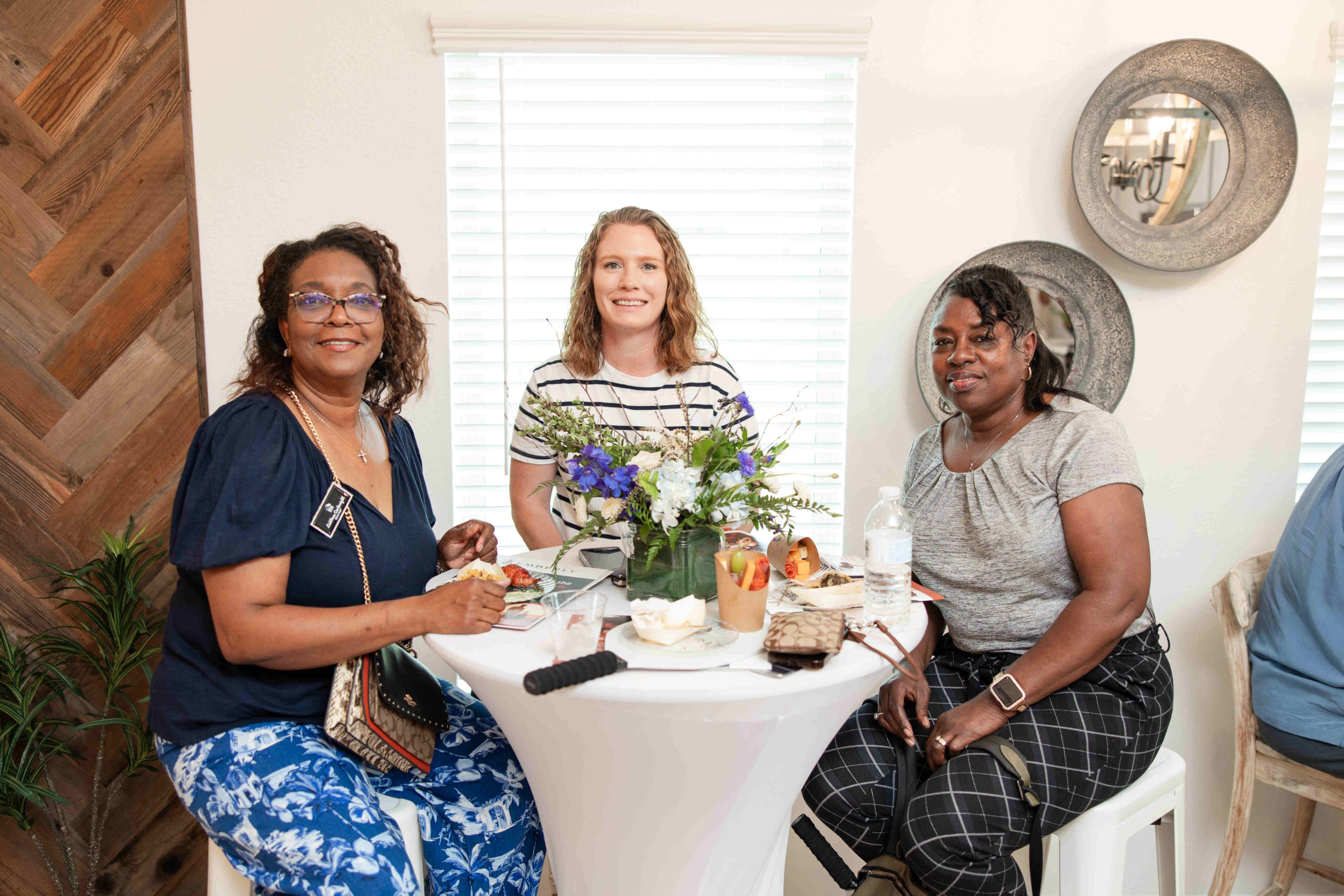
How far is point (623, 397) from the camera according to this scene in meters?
2.15

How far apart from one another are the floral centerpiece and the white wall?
116 centimetres

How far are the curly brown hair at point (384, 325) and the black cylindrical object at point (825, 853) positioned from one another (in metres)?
1.28

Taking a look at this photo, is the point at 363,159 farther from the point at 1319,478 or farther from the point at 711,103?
the point at 1319,478

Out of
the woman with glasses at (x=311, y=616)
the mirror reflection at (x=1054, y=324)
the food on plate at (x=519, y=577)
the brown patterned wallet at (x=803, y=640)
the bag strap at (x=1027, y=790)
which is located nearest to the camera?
the brown patterned wallet at (x=803, y=640)

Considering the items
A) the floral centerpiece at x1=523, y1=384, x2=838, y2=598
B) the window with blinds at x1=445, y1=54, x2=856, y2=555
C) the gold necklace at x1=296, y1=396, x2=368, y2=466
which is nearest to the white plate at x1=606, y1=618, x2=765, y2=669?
the floral centerpiece at x1=523, y1=384, x2=838, y2=598

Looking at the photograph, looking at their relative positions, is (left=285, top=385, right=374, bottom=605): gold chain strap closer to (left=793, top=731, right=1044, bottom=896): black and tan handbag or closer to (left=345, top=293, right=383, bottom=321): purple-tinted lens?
(left=345, top=293, right=383, bottom=321): purple-tinted lens

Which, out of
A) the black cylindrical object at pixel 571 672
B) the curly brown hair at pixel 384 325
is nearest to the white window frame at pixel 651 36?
the curly brown hair at pixel 384 325

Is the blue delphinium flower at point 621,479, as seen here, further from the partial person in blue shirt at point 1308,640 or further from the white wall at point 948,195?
the partial person in blue shirt at point 1308,640

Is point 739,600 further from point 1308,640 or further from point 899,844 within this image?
point 1308,640

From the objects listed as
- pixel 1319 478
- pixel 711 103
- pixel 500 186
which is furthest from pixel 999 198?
pixel 500 186

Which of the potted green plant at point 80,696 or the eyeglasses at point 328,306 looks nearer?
the eyeglasses at point 328,306

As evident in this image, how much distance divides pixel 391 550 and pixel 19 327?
1574 millimetres

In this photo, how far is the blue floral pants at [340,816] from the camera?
134cm

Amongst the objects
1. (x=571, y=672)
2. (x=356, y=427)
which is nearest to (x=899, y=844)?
(x=571, y=672)
